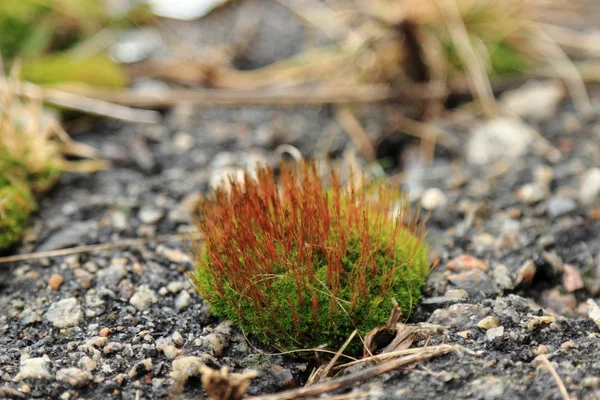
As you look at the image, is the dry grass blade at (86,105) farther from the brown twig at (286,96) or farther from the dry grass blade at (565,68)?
the dry grass blade at (565,68)

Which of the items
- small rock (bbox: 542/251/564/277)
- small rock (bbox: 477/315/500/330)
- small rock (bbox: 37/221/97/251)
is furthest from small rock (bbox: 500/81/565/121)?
small rock (bbox: 37/221/97/251)

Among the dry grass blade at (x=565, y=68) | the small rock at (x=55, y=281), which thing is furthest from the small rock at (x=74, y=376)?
the dry grass blade at (x=565, y=68)

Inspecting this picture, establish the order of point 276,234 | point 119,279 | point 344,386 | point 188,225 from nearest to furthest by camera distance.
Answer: point 344,386
point 276,234
point 119,279
point 188,225

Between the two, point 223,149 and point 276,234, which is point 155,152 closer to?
point 223,149

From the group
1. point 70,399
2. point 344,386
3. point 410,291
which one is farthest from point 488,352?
point 70,399

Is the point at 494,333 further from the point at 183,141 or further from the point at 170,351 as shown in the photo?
the point at 183,141

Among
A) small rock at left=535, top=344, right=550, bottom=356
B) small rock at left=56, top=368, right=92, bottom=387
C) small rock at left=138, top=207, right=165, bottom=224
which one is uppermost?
small rock at left=138, top=207, right=165, bottom=224

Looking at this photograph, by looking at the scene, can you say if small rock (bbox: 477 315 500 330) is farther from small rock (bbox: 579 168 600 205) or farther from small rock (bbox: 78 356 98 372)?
small rock (bbox: 78 356 98 372)

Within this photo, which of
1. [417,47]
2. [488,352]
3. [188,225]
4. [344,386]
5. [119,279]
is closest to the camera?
[344,386]
